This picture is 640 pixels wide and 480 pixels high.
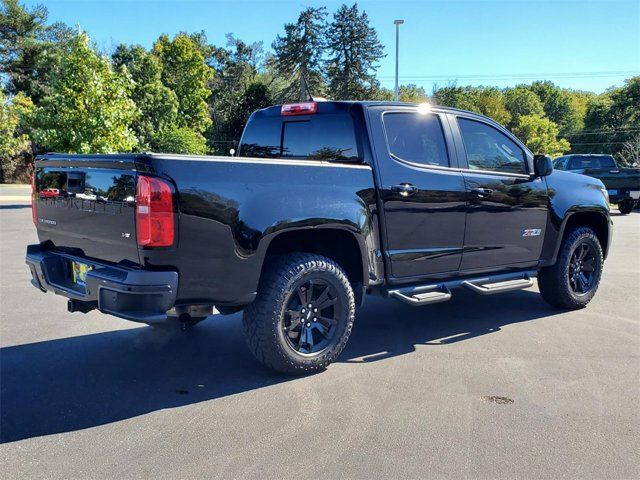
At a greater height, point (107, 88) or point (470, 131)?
point (107, 88)

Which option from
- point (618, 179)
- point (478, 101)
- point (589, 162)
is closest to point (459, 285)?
point (618, 179)

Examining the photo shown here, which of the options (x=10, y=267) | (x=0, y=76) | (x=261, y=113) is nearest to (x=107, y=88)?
(x=10, y=267)

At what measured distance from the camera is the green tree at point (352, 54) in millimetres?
55594

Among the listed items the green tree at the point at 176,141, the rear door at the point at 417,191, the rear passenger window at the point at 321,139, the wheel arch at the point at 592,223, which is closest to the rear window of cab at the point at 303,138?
the rear passenger window at the point at 321,139

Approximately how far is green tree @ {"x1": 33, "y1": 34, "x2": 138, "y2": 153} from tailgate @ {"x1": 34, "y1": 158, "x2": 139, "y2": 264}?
61.8ft

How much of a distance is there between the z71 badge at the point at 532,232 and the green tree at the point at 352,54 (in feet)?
168

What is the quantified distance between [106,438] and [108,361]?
1.39 m

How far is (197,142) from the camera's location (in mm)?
46656

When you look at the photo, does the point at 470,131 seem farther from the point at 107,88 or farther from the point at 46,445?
the point at 107,88

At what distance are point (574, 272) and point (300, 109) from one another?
3563 millimetres

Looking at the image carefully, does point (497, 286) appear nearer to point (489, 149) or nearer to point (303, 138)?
point (489, 149)

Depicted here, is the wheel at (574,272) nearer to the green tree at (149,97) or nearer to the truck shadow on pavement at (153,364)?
the truck shadow on pavement at (153,364)

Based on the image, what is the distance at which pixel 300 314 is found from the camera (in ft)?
14.0

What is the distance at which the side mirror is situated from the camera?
5.65 meters
